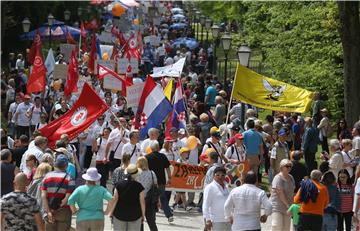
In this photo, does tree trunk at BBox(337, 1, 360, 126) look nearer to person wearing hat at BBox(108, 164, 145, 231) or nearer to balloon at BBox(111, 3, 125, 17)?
person wearing hat at BBox(108, 164, 145, 231)

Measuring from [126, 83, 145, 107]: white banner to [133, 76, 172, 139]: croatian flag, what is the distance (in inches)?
67.3

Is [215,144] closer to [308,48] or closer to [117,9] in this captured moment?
[308,48]

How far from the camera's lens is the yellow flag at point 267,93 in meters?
22.8

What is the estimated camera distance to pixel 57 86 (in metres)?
30.9

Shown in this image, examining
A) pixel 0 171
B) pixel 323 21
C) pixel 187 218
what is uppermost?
pixel 323 21

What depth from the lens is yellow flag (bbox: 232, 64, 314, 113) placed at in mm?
22750

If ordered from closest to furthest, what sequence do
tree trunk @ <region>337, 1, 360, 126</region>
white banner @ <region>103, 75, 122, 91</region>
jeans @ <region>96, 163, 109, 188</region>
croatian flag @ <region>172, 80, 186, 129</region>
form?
jeans @ <region>96, 163, 109, 188</region>, croatian flag @ <region>172, 80, 186, 129</region>, white banner @ <region>103, 75, 122, 91</region>, tree trunk @ <region>337, 1, 360, 126</region>

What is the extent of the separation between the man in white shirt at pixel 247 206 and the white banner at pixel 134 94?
30.5ft

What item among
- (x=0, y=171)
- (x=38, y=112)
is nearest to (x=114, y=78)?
(x=38, y=112)

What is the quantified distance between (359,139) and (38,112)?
373 inches

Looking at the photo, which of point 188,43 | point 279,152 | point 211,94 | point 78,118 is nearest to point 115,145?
point 78,118

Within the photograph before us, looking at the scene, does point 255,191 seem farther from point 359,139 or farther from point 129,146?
point 359,139

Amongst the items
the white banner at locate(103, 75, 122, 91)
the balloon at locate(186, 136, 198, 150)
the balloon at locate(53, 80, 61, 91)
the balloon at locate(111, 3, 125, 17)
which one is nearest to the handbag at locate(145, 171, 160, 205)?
the balloon at locate(186, 136, 198, 150)

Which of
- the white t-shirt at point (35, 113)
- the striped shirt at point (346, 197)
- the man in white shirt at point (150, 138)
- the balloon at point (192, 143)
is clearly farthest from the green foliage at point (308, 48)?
the striped shirt at point (346, 197)
